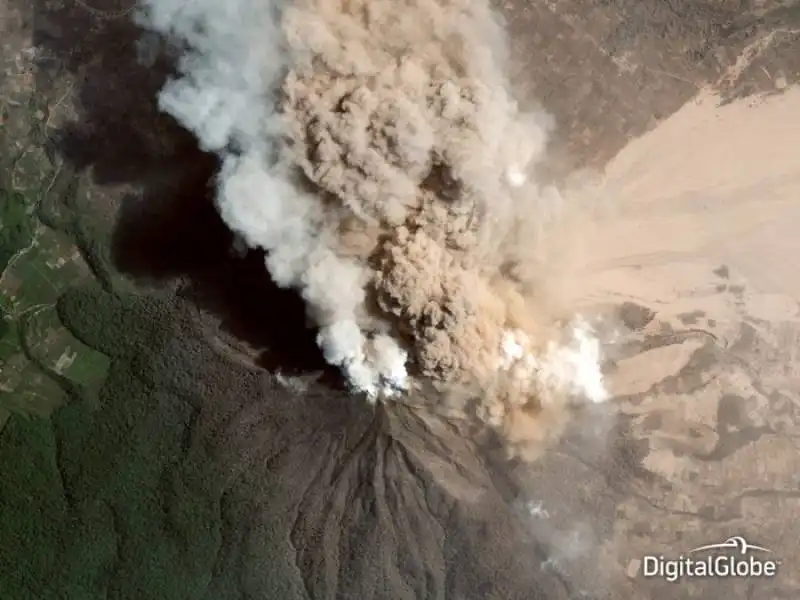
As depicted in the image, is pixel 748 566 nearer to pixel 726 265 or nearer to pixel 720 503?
pixel 720 503

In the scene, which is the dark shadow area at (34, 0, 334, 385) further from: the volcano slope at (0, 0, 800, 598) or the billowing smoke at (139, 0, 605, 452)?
the billowing smoke at (139, 0, 605, 452)

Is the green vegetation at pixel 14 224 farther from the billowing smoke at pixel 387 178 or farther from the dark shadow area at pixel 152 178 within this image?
the billowing smoke at pixel 387 178

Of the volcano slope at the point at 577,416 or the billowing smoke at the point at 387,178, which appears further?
the volcano slope at the point at 577,416

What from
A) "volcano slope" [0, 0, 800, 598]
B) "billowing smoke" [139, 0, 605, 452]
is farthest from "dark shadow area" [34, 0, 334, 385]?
"billowing smoke" [139, 0, 605, 452]

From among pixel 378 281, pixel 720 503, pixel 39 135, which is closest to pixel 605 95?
pixel 378 281

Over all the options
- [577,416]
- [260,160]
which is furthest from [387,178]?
[577,416]

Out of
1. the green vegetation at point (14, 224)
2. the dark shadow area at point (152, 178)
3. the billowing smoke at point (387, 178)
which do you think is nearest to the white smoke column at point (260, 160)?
the billowing smoke at point (387, 178)

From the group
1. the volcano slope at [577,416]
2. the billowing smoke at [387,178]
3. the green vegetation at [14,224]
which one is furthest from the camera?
the green vegetation at [14,224]
